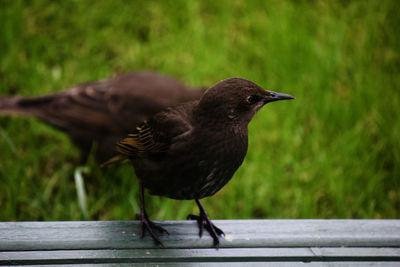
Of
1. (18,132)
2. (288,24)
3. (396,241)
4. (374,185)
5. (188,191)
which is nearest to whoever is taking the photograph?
(188,191)

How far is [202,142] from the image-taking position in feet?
5.92

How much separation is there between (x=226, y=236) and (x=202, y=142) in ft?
1.44

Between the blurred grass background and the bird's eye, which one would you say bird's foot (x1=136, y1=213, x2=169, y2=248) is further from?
the blurred grass background

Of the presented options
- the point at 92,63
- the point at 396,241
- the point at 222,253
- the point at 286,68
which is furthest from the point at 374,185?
the point at 92,63

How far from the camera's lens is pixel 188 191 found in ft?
6.11

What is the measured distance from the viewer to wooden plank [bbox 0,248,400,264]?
184cm

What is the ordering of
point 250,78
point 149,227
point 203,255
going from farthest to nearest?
point 250,78 < point 149,227 < point 203,255

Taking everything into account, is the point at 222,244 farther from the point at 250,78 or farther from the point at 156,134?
the point at 250,78

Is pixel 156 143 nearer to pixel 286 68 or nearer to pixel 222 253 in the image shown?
pixel 222 253

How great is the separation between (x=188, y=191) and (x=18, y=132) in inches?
94.5

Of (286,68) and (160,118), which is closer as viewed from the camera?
(160,118)

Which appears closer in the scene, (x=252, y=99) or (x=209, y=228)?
(x=252, y=99)

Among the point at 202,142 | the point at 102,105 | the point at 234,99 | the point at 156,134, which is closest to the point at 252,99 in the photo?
the point at 234,99

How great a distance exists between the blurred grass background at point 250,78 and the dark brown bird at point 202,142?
3.79ft
